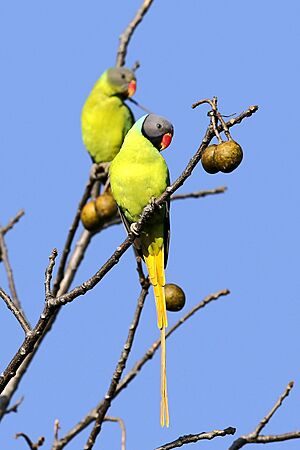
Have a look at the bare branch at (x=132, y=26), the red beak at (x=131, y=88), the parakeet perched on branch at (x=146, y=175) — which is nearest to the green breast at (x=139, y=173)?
the parakeet perched on branch at (x=146, y=175)

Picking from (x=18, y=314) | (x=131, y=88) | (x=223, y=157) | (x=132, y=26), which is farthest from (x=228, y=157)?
(x=131, y=88)

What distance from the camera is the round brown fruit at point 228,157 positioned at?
2.37 metres

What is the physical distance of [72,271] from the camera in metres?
4.63

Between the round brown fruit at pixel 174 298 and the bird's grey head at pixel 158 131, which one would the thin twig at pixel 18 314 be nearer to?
the round brown fruit at pixel 174 298

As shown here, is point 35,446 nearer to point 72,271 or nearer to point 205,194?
point 72,271

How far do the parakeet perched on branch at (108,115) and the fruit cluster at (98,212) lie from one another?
1517 millimetres

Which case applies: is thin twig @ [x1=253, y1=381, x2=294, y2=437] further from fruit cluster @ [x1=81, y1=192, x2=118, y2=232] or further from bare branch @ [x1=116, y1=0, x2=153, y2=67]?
bare branch @ [x1=116, y1=0, x2=153, y2=67]

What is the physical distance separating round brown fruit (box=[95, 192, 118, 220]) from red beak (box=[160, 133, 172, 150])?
93 centimetres

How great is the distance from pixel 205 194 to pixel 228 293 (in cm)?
164

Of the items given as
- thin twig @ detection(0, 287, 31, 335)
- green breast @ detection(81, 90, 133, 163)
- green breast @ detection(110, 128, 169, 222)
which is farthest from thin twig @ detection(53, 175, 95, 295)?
thin twig @ detection(0, 287, 31, 335)

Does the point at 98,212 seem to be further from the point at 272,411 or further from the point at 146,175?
the point at 272,411

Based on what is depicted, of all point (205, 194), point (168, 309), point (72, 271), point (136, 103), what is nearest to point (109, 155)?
point (136, 103)

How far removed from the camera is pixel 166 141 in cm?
356

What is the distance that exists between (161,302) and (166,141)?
2.39 feet
